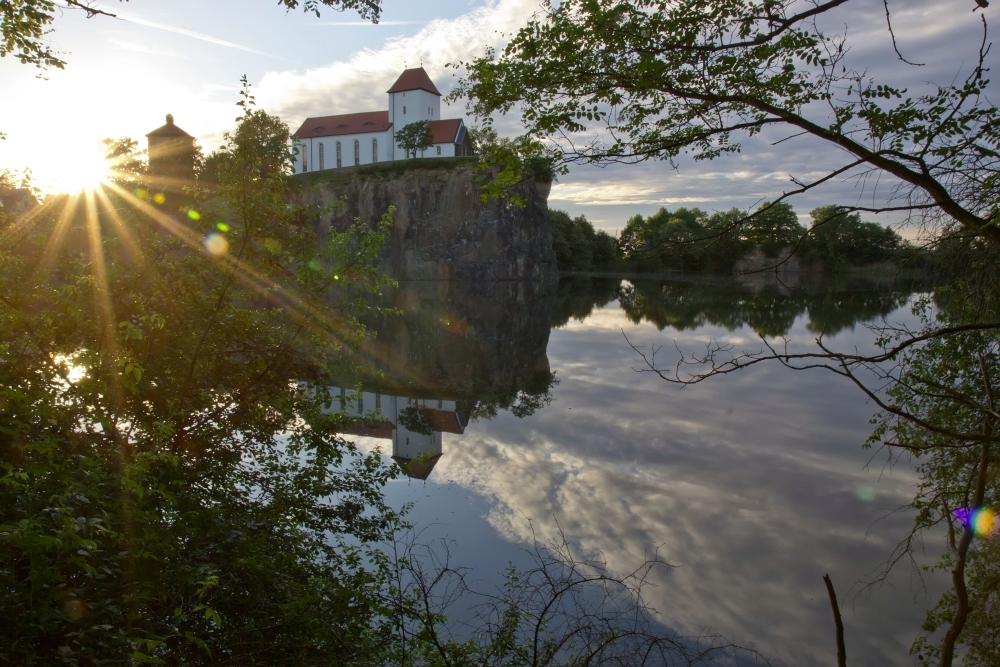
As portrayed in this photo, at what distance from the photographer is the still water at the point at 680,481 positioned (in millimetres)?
6691

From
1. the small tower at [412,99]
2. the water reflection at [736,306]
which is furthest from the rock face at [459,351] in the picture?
the small tower at [412,99]

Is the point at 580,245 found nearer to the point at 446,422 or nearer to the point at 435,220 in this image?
the point at 435,220

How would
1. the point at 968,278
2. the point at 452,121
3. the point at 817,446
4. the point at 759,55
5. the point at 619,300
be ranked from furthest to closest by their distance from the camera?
the point at 452,121
the point at 619,300
the point at 817,446
the point at 968,278
the point at 759,55

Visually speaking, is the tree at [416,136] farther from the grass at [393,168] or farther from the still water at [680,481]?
the still water at [680,481]

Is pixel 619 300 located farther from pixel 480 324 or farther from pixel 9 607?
pixel 9 607

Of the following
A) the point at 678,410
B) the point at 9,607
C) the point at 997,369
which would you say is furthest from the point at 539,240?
the point at 9,607

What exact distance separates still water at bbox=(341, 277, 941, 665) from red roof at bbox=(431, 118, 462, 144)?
51030 mm

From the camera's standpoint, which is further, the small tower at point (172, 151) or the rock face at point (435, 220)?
the rock face at point (435, 220)

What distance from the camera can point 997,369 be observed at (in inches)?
261

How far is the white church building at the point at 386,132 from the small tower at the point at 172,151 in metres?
17.0

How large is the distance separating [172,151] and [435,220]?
22262 mm

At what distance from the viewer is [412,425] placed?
13.4m

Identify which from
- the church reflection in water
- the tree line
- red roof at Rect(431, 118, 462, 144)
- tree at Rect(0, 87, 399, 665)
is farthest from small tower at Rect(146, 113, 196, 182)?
the tree line

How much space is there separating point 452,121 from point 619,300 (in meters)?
34.4
